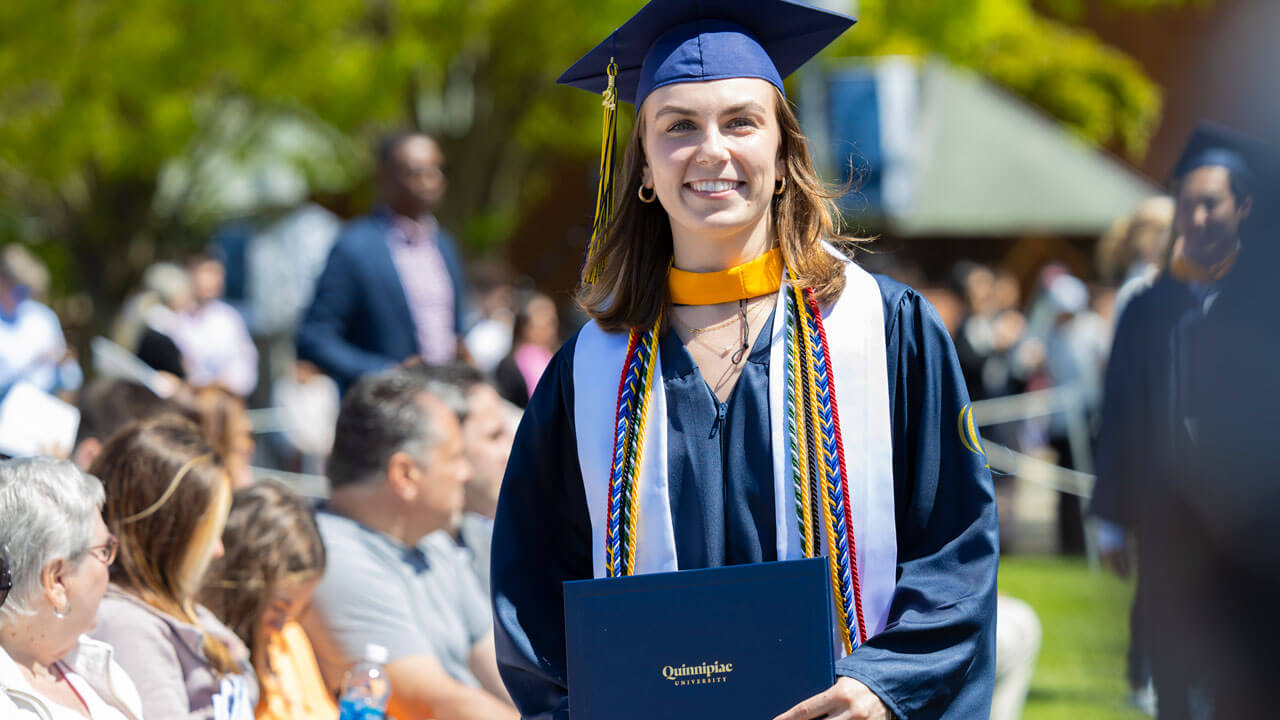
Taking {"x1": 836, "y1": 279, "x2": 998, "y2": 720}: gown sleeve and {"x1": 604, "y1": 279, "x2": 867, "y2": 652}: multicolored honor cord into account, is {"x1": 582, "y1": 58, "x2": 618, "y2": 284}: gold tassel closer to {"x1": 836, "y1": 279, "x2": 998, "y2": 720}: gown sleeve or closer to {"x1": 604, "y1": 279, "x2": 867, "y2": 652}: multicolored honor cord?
{"x1": 604, "y1": 279, "x2": 867, "y2": 652}: multicolored honor cord

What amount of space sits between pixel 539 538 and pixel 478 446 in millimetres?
2027

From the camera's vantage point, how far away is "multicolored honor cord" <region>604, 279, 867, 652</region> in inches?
99.0

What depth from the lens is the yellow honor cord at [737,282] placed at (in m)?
2.71

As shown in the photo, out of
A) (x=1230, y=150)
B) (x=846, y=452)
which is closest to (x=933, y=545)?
(x=846, y=452)

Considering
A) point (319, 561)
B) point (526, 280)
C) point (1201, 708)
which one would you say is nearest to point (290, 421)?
point (526, 280)

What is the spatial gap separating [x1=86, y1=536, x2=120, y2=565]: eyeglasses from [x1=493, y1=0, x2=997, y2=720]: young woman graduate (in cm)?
85

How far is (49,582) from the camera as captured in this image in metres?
2.85

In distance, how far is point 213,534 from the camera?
140 inches

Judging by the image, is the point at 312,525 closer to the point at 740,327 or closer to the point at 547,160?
the point at 740,327

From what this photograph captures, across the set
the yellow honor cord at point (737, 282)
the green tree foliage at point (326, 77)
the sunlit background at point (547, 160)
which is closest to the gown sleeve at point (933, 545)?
the yellow honor cord at point (737, 282)

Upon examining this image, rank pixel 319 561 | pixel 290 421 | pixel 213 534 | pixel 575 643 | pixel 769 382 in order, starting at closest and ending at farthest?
pixel 575 643, pixel 769 382, pixel 213 534, pixel 319 561, pixel 290 421

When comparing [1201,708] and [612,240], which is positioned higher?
[612,240]

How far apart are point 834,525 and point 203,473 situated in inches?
69.4

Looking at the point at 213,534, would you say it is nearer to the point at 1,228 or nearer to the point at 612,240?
the point at 612,240
